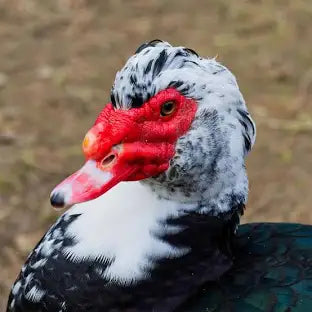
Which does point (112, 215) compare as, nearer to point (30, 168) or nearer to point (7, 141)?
point (30, 168)

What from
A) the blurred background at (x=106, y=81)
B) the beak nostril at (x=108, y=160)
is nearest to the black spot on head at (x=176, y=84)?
the beak nostril at (x=108, y=160)

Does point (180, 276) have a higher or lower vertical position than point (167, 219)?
lower

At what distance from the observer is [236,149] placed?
2.28 metres

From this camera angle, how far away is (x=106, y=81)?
5.02 meters

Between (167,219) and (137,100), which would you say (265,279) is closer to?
(167,219)

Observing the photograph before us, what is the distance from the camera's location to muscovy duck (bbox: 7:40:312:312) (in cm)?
217

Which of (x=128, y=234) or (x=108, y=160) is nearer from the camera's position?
(x=108, y=160)

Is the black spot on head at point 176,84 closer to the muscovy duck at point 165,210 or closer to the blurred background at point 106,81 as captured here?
the muscovy duck at point 165,210

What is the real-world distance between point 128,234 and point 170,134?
320 mm

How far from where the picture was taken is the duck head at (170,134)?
2141 mm

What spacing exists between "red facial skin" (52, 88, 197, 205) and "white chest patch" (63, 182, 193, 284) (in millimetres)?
128

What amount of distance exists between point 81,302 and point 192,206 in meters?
0.41

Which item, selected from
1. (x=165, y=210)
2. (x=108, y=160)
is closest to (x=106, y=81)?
(x=165, y=210)

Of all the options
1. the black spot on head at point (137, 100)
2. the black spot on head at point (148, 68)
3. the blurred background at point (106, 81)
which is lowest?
the blurred background at point (106, 81)
